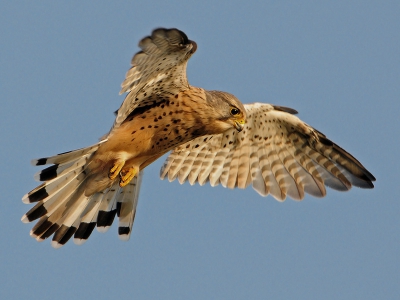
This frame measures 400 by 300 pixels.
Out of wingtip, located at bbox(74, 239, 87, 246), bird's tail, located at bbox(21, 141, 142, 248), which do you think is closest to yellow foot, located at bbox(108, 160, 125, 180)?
bird's tail, located at bbox(21, 141, 142, 248)

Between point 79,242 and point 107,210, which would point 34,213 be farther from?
point 107,210

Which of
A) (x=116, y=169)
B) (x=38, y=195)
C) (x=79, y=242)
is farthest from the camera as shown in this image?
(x=79, y=242)

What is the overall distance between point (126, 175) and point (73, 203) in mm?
641

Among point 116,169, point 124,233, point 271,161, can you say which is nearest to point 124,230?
point 124,233

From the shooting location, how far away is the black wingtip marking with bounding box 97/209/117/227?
27.0 ft

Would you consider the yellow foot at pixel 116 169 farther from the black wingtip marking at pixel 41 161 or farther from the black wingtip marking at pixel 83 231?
the black wingtip marking at pixel 83 231

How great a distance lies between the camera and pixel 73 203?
26.3ft

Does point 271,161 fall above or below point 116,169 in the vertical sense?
above

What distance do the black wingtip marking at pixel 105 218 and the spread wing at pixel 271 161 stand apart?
0.80m

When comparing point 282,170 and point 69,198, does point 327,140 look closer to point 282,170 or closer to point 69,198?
point 282,170

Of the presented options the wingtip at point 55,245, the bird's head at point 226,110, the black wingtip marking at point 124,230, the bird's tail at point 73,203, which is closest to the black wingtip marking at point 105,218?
the bird's tail at point 73,203

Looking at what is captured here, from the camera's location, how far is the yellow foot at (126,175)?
7.86 meters

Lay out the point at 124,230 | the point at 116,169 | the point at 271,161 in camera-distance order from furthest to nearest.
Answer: the point at 271,161 → the point at 124,230 → the point at 116,169

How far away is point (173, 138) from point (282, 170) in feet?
5.74
